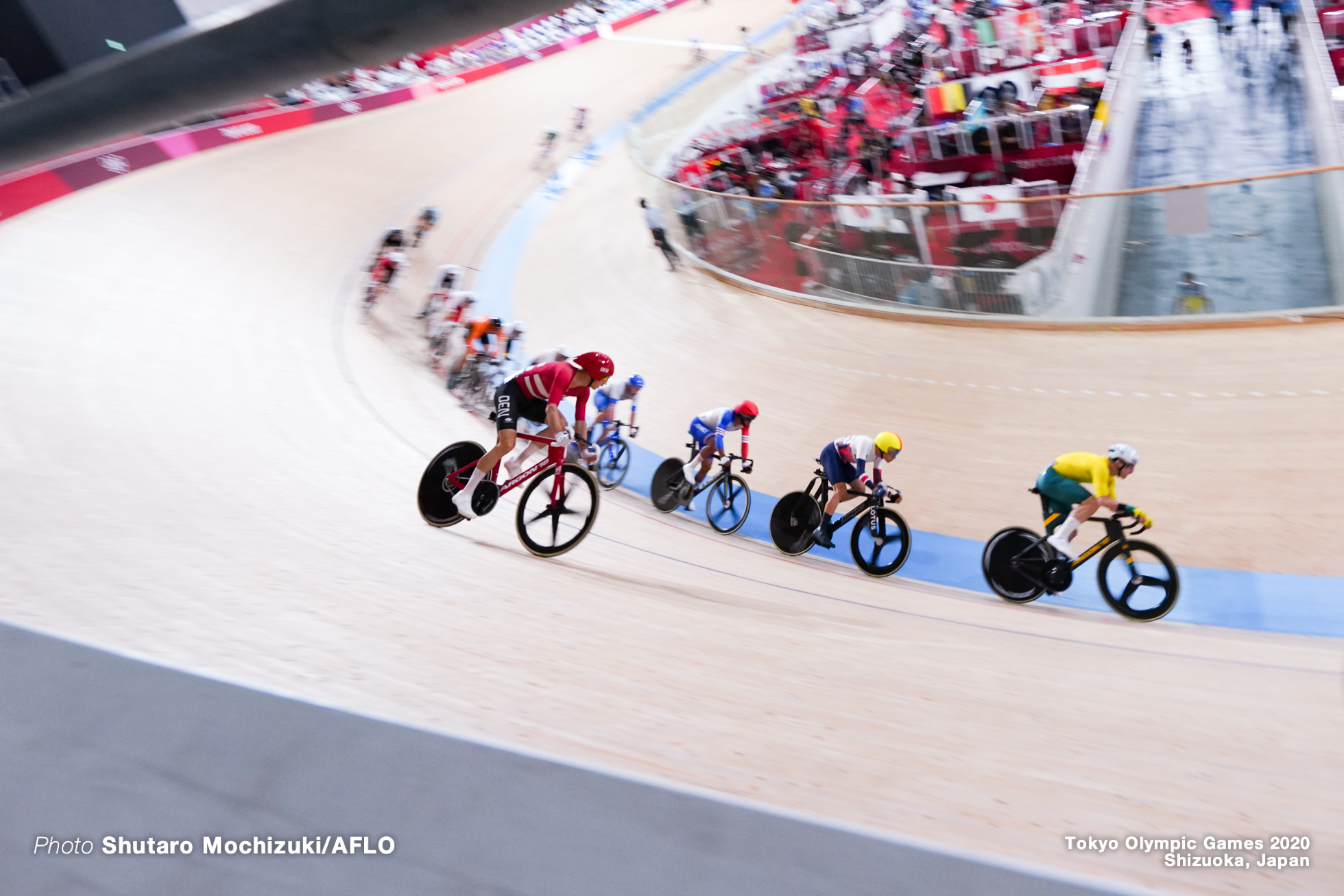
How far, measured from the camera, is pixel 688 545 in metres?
5.46

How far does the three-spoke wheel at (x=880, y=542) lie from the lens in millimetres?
4777

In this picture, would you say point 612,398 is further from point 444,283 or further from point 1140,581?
point 444,283

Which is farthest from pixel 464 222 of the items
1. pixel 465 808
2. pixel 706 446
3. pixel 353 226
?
pixel 465 808

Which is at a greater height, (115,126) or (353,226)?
(115,126)

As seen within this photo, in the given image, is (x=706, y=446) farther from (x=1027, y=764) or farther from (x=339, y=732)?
(x=339, y=732)

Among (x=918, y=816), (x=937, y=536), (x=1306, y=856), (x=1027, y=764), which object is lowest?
(x=937, y=536)

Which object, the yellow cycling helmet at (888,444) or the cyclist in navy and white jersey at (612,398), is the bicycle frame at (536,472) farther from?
the yellow cycling helmet at (888,444)

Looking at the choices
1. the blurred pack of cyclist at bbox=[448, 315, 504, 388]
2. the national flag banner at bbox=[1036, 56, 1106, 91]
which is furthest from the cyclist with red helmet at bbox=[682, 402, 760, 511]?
the national flag banner at bbox=[1036, 56, 1106, 91]

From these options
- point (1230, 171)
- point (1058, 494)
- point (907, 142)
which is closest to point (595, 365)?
point (1058, 494)

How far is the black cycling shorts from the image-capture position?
13.3 feet

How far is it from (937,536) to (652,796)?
468 cm

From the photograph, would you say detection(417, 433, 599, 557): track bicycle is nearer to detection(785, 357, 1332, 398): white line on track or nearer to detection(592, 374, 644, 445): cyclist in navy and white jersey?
detection(592, 374, 644, 445): cyclist in navy and white jersey

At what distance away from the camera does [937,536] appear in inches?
210

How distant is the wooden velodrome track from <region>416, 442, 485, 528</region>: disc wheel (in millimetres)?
123
